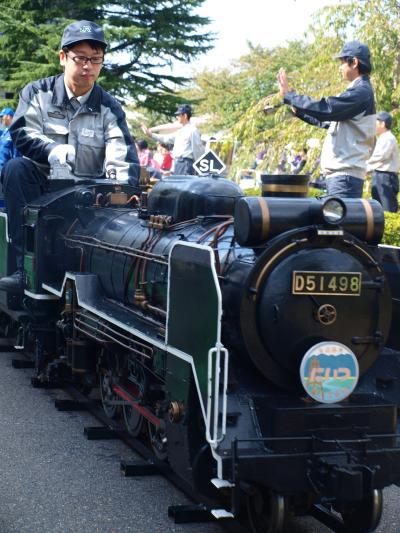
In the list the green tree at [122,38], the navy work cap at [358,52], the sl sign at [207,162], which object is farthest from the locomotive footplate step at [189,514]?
the green tree at [122,38]

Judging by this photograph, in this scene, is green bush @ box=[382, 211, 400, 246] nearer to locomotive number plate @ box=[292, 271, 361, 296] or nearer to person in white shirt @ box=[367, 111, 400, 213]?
person in white shirt @ box=[367, 111, 400, 213]

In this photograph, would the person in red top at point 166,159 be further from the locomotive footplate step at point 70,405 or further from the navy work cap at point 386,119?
the locomotive footplate step at point 70,405

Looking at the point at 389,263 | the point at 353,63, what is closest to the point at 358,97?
the point at 353,63

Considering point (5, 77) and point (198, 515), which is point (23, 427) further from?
point (5, 77)

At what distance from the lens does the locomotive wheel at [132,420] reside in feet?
20.4

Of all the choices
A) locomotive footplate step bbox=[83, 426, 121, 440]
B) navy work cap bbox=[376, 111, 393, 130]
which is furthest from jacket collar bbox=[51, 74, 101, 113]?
navy work cap bbox=[376, 111, 393, 130]

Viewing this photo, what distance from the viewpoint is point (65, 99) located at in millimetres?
8133

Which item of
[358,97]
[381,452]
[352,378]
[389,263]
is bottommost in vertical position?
[381,452]

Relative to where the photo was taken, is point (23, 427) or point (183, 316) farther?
point (23, 427)

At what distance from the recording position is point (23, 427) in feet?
21.8

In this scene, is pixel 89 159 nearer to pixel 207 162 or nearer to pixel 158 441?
pixel 158 441

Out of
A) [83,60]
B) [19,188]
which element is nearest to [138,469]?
[19,188]

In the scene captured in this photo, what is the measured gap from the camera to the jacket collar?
8.11m

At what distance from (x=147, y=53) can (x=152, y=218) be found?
67.1 ft
